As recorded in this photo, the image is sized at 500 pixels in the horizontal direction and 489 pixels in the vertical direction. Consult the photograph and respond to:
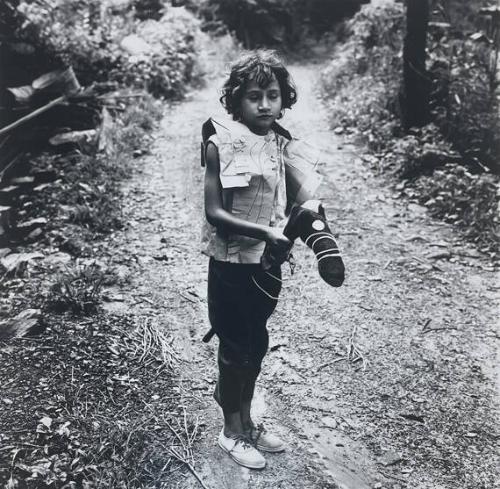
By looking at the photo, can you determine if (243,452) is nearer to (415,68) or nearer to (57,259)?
(57,259)

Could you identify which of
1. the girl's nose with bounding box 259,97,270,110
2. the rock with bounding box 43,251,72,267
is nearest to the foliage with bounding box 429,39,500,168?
the rock with bounding box 43,251,72,267

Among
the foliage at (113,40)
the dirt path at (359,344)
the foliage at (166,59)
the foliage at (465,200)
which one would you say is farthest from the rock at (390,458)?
the foliage at (166,59)

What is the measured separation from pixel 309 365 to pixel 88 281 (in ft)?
6.15

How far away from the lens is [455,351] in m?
4.11

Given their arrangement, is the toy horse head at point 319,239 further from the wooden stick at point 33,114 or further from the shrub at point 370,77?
the shrub at point 370,77

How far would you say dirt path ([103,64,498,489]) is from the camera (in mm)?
3059

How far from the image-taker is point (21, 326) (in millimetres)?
3730

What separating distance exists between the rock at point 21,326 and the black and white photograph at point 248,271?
0.02 metres

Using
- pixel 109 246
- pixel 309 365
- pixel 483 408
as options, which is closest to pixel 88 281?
pixel 109 246

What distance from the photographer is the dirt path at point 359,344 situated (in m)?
3.06

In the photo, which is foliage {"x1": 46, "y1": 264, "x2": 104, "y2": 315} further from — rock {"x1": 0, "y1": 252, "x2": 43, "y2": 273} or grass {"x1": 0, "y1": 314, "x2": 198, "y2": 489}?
rock {"x1": 0, "y1": 252, "x2": 43, "y2": 273}

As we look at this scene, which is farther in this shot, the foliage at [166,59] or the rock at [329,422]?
the foliage at [166,59]

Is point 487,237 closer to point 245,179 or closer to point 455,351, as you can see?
point 455,351

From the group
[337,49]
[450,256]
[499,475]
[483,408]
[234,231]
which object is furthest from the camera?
[337,49]
